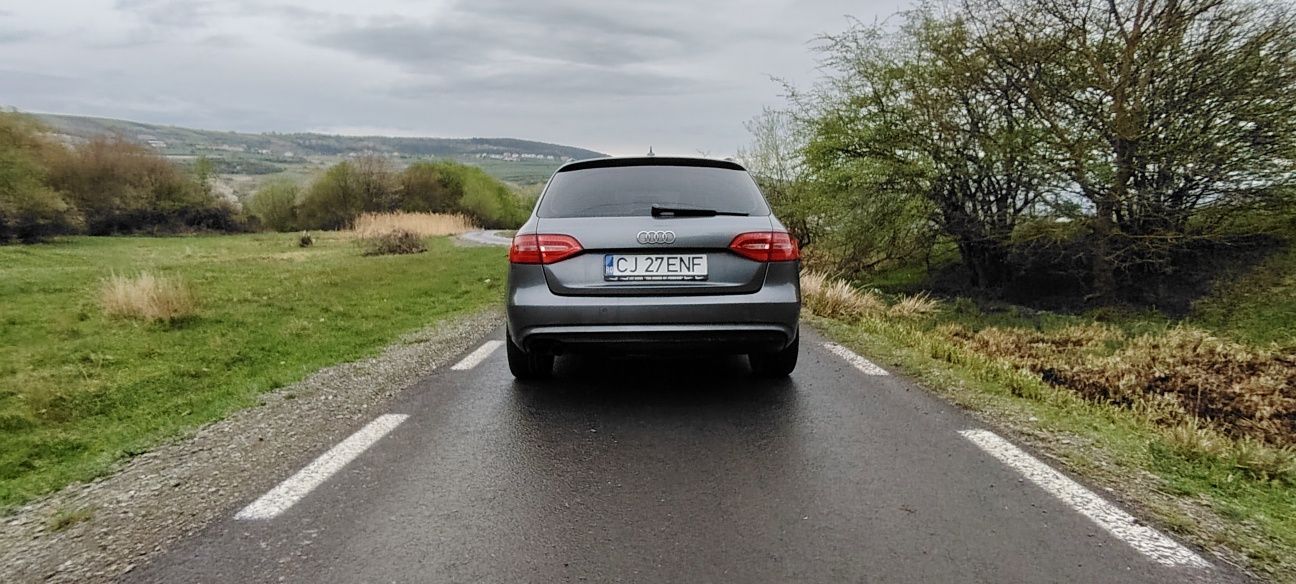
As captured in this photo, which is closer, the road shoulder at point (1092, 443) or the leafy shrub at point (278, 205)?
the road shoulder at point (1092, 443)

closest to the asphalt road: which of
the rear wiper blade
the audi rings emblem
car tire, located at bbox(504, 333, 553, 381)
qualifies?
car tire, located at bbox(504, 333, 553, 381)

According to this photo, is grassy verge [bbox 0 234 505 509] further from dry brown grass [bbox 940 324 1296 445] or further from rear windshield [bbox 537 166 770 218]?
dry brown grass [bbox 940 324 1296 445]

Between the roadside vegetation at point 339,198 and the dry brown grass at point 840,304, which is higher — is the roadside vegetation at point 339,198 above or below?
above

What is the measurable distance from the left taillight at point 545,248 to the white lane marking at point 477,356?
1.82 meters

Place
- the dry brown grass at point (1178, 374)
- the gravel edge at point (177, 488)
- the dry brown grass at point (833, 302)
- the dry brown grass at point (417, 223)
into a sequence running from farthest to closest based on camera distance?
the dry brown grass at point (417, 223) → the dry brown grass at point (833, 302) → the dry brown grass at point (1178, 374) → the gravel edge at point (177, 488)

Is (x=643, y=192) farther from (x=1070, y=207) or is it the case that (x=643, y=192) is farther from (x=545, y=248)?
(x=1070, y=207)

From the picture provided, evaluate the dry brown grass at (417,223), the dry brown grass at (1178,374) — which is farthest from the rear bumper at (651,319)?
the dry brown grass at (417,223)

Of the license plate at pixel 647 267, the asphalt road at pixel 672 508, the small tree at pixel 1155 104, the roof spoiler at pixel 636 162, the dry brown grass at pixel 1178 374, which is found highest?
the small tree at pixel 1155 104

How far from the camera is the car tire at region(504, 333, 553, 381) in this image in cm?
516

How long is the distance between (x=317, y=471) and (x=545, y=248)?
1769 millimetres

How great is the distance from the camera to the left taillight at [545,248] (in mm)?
4350

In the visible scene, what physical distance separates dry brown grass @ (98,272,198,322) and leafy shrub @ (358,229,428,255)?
1581cm

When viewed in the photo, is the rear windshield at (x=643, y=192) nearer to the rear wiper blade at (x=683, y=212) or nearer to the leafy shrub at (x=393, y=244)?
the rear wiper blade at (x=683, y=212)

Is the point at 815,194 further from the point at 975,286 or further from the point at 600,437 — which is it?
the point at 600,437
